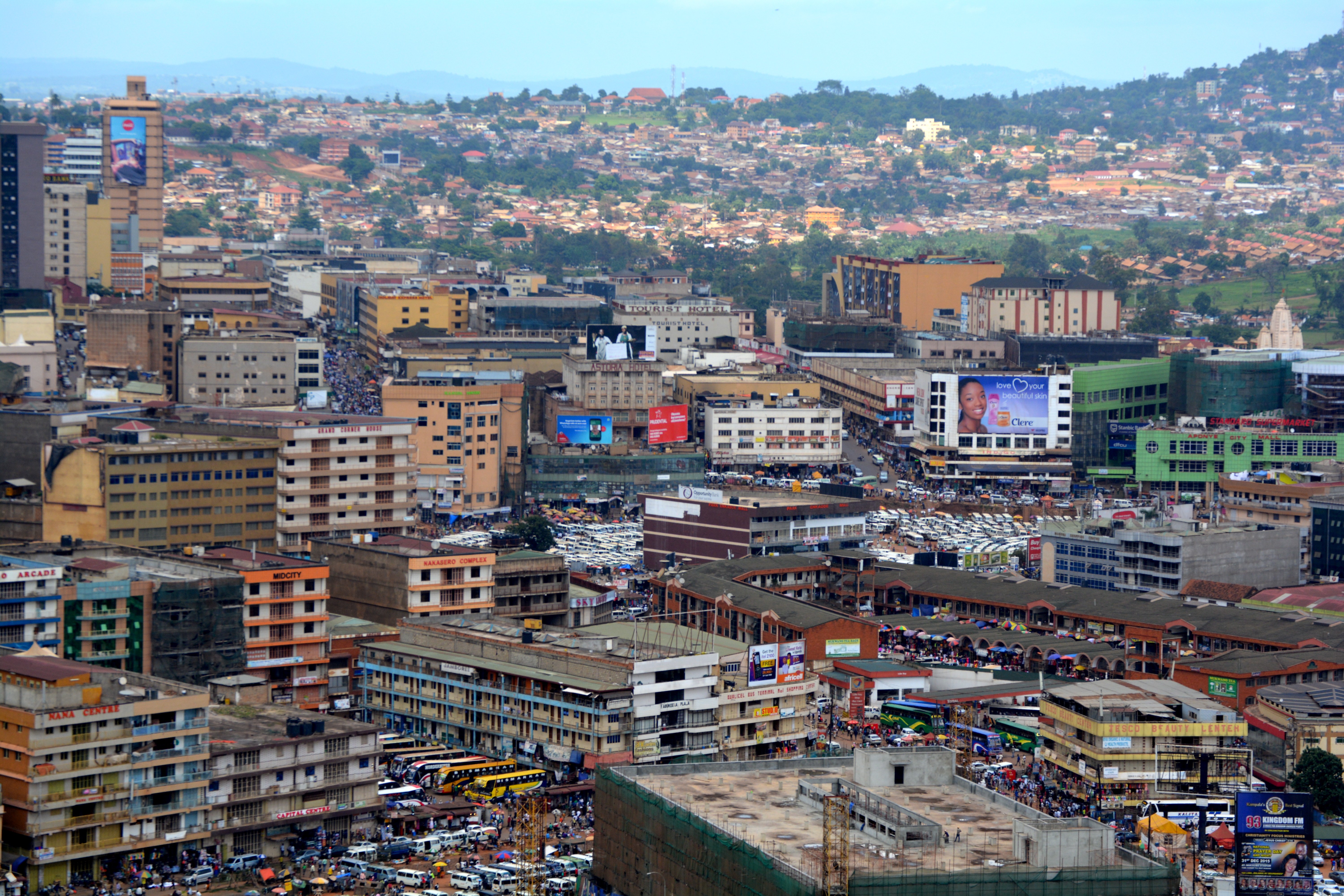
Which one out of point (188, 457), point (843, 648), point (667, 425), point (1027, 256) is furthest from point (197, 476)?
point (1027, 256)

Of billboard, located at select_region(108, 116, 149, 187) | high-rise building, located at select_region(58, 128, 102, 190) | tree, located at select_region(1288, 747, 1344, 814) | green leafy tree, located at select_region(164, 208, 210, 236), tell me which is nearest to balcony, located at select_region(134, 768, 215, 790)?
tree, located at select_region(1288, 747, 1344, 814)

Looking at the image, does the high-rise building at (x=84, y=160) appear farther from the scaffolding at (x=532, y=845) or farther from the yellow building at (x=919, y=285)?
the scaffolding at (x=532, y=845)

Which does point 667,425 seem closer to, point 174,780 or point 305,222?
point 174,780

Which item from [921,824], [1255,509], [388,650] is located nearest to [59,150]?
[1255,509]

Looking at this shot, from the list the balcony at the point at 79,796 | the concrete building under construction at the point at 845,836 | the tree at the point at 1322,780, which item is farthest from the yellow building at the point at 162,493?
the tree at the point at 1322,780

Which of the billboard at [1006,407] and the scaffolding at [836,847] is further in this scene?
the billboard at [1006,407]

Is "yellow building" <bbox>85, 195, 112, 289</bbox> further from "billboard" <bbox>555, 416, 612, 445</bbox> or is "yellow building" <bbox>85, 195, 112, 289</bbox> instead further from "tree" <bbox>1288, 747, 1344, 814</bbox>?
"tree" <bbox>1288, 747, 1344, 814</bbox>

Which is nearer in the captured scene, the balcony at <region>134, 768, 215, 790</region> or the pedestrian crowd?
the balcony at <region>134, 768, 215, 790</region>
